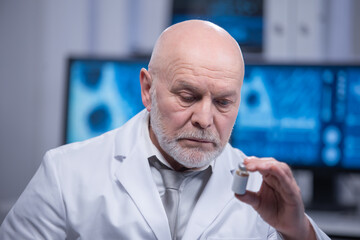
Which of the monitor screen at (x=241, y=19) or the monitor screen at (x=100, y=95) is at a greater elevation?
the monitor screen at (x=241, y=19)

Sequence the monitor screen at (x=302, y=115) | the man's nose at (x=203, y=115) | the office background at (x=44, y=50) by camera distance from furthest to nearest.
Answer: the office background at (x=44, y=50) < the monitor screen at (x=302, y=115) < the man's nose at (x=203, y=115)

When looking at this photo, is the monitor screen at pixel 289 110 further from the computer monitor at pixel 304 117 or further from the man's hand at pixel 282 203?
the man's hand at pixel 282 203

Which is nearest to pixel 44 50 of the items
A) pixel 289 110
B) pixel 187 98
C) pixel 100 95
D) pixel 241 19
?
pixel 100 95

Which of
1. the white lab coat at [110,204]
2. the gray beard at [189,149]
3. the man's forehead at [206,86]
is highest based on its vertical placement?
the man's forehead at [206,86]

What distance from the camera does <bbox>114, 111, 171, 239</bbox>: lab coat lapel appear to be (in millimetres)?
1040

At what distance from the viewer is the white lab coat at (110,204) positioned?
3.45ft

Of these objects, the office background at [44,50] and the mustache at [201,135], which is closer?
the mustache at [201,135]

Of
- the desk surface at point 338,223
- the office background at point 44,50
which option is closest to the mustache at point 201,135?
the desk surface at point 338,223

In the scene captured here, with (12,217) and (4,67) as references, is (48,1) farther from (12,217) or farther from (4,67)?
(12,217)

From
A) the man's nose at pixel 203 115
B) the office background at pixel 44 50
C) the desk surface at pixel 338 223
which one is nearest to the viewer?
the man's nose at pixel 203 115

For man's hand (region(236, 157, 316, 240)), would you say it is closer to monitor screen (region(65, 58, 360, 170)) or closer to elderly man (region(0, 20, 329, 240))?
elderly man (region(0, 20, 329, 240))

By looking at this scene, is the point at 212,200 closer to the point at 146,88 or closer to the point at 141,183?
the point at 141,183

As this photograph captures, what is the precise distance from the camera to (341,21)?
2303 millimetres

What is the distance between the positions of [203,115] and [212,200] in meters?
0.26
